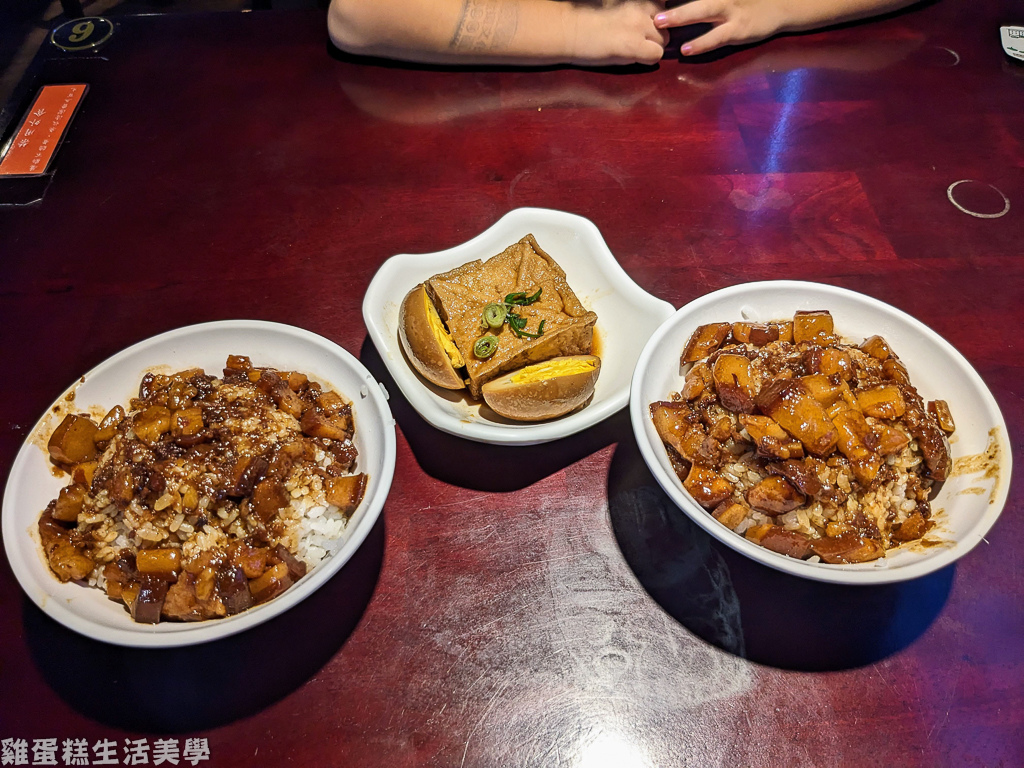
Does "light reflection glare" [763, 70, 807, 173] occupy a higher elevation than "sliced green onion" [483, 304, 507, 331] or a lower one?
lower

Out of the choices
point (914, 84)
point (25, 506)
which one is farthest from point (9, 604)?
point (914, 84)

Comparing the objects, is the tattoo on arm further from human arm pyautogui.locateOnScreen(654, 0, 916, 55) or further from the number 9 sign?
the number 9 sign

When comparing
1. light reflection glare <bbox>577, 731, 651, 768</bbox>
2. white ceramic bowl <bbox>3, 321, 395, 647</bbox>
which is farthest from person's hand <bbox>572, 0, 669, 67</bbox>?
light reflection glare <bbox>577, 731, 651, 768</bbox>

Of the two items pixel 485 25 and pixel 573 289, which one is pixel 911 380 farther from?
pixel 485 25

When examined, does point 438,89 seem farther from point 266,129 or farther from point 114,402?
point 114,402

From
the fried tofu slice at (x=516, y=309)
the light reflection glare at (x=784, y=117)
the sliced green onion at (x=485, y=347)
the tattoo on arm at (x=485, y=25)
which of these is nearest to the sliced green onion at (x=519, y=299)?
the fried tofu slice at (x=516, y=309)
